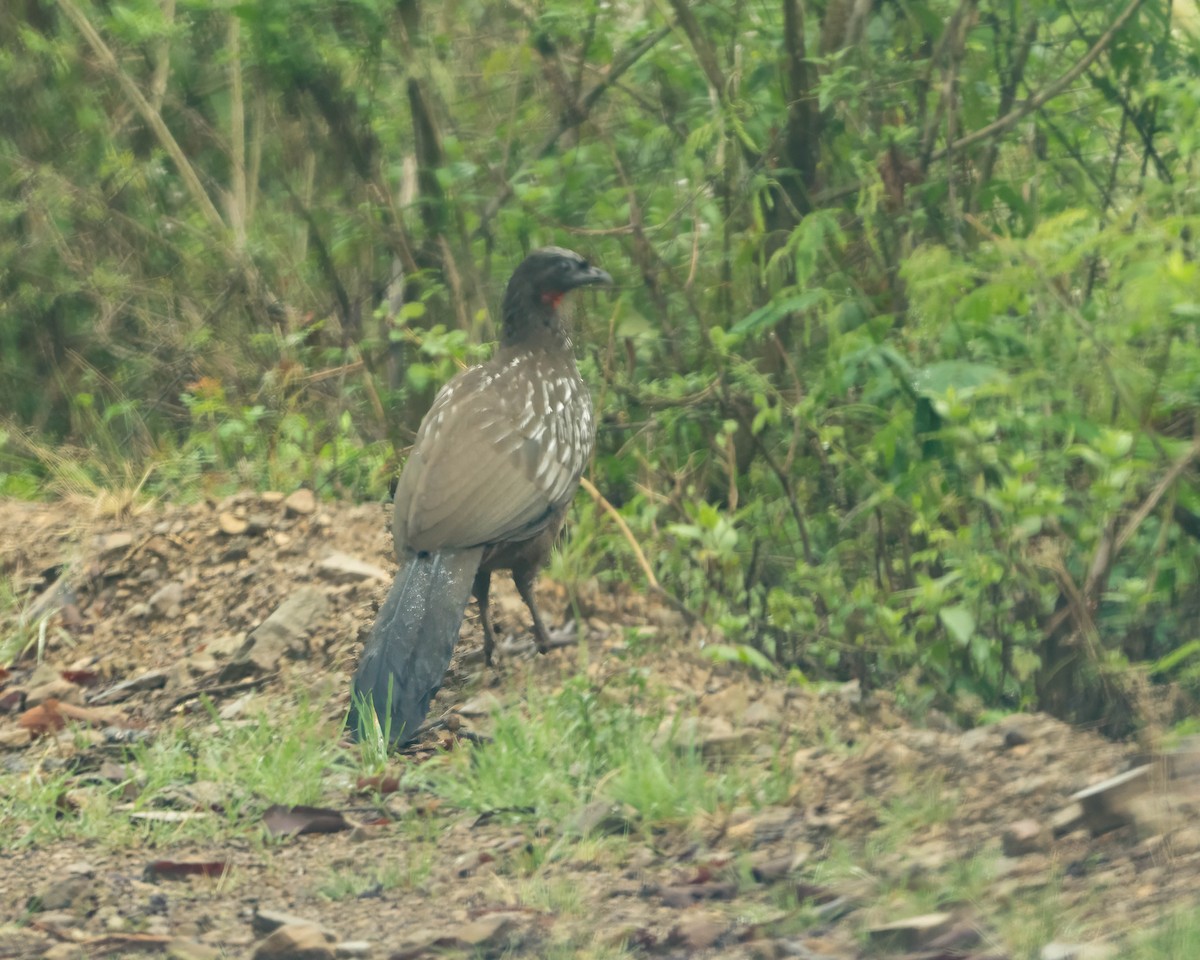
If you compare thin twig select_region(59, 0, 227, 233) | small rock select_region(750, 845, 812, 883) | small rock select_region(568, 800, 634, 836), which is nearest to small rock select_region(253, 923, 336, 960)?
small rock select_region(568, 800, 634, 836)

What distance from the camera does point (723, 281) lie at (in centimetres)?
793

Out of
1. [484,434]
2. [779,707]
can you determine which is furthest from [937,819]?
[484,434]

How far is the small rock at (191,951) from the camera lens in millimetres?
3902

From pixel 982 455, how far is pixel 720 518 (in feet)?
2.90

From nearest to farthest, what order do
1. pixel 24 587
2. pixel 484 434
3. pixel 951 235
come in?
pixel 484 434, pixel 951 235, pixel 24 587

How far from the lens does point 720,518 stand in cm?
577

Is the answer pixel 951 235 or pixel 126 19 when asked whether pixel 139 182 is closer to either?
pixel 126 19

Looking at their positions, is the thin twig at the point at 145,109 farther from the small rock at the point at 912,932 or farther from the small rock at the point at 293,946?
the small rock at the point at 912,932

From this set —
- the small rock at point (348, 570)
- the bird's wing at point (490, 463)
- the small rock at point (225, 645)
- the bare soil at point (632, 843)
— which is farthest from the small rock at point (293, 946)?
the small rock at point (348, 570)

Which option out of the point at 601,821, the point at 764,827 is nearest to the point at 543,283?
the point at 601,821

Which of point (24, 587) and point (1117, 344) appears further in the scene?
point (24, 587)

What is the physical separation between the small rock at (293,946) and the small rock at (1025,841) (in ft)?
5.18

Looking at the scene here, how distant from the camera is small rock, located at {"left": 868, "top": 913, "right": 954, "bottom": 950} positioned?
355 centimetres

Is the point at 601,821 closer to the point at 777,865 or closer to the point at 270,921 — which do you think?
the point at 777,865
